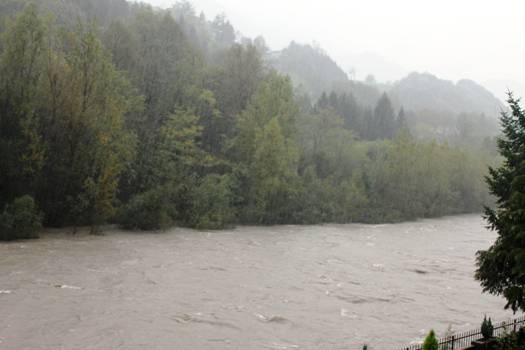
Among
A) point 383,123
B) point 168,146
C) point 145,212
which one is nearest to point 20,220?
point 145,212

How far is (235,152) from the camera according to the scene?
5566 cm

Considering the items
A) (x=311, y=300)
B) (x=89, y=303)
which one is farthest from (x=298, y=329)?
(x=89, y=303)

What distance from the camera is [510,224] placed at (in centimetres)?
1334

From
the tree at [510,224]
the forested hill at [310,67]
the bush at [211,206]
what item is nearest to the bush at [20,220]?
the bush at [211,206]

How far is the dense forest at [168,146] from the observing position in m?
34.4

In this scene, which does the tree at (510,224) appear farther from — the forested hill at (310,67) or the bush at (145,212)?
the forested hill at (310,67)

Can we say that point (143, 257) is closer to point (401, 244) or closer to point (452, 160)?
point (401, 244)

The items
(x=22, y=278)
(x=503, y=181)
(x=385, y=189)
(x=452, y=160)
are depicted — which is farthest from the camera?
(x=452, y=160)

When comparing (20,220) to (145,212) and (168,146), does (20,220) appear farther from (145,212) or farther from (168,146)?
(168,146)

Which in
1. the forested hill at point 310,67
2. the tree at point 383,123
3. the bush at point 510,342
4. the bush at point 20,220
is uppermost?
the forested hill at point 310,67

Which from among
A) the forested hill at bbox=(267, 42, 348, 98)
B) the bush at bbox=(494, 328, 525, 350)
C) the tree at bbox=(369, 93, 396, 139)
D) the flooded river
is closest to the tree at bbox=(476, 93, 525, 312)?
the bush at bbox=(494, 328, 525, 350)

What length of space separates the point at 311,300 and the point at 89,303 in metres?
Result: 9.64

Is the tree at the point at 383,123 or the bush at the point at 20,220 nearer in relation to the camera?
the bush at the point at 20,220

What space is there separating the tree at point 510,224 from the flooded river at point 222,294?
465 centimetres
